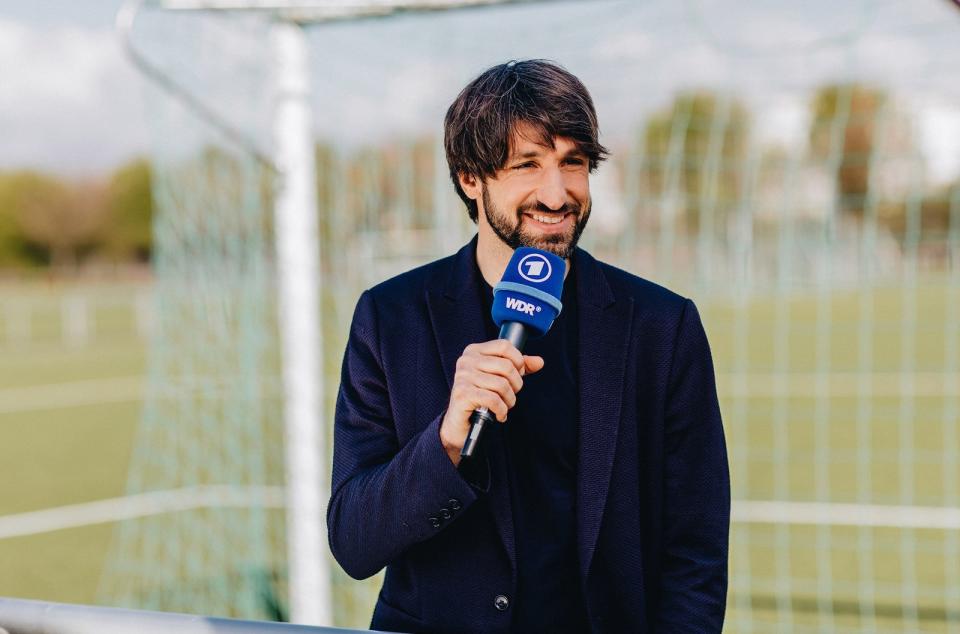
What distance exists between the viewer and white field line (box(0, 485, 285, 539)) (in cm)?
680

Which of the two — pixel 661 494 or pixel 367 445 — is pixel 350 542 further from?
pixel 661 494

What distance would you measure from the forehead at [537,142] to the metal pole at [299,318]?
2.10 metres

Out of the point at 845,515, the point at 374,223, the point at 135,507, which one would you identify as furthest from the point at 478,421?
the point at 135,507

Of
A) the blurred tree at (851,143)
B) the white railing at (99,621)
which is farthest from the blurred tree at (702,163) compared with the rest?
the white railing at (99,621)

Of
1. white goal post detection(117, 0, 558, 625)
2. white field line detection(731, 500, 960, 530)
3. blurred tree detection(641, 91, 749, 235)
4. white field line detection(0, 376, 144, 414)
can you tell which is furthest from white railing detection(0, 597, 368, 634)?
blurred tree detection(641, 91, 749, 235)

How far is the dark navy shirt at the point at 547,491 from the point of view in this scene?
5.05 feet

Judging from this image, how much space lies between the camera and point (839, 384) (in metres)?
14.2

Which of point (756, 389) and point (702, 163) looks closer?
point (756, 389)

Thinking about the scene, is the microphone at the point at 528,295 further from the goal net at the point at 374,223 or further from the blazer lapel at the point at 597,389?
the goal net at the point at 374,223

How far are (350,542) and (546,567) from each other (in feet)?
0.95

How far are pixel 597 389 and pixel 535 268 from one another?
0.22m

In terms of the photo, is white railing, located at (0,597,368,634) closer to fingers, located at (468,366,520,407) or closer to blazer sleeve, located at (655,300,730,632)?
fingers, located at (468,366,520,407)

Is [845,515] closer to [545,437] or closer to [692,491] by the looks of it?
[692,491]

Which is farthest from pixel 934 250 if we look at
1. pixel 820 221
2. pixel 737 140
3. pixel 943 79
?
pixel 943 79
